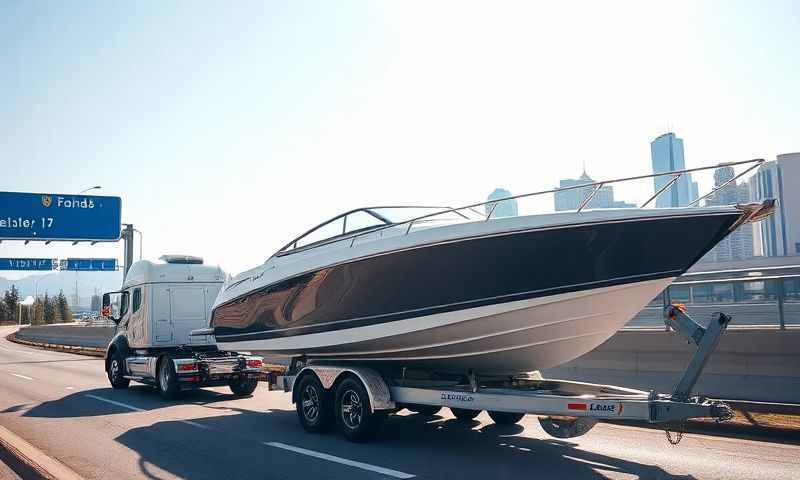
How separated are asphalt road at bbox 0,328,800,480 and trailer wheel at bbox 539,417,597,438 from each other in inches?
11.2

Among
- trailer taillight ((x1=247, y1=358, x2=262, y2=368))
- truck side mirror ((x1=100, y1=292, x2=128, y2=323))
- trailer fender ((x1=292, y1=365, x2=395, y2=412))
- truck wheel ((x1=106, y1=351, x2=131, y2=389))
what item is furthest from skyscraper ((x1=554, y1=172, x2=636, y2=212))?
truck side mirror ((x1=100, y1=292, x2=128, y2=323))

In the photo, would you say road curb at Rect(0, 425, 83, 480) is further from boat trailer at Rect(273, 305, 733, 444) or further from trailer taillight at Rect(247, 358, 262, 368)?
trailer taillight at Rect(247, 358, 262, 368)

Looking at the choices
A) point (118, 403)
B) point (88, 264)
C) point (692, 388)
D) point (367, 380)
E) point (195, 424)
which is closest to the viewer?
point (692, 388)

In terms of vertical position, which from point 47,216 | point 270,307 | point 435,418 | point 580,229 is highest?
point 47,216

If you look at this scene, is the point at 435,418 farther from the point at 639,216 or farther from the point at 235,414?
the point at 639,216

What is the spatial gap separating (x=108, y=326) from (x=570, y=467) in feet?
104

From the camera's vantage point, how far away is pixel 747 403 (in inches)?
353

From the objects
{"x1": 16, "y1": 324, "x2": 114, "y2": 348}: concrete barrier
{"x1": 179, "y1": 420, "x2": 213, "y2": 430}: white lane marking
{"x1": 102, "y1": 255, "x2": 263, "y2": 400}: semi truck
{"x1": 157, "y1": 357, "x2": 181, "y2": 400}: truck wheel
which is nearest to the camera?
{"x1": 179, "y1": 420, "x2": 213, "y2": 430}: white lane marking

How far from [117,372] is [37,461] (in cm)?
918

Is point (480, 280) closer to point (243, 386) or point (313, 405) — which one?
point (313, 405)

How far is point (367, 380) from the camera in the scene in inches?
323

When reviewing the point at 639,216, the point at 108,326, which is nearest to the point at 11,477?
the point at 639,216

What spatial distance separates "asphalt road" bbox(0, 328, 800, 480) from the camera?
6633 mm

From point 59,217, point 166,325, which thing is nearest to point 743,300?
Result: point 166,325
